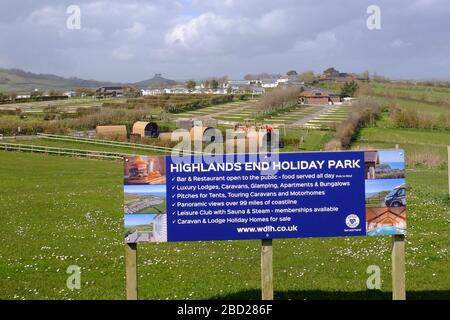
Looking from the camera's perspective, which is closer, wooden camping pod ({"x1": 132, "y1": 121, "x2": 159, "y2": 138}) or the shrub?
the shrub

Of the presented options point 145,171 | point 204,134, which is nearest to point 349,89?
point 204,134

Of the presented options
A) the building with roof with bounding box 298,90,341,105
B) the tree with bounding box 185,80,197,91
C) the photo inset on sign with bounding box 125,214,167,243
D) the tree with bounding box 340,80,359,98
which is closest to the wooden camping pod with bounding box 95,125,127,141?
the building with roof with bounding box 298,90,341,105

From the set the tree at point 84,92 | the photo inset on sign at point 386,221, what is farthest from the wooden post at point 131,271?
the tree at point 84,92

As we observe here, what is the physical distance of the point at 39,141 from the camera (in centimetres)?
6353

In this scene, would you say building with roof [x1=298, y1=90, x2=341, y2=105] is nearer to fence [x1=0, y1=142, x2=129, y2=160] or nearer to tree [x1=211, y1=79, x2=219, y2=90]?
tree [x1=211, y1=79, x2=219, y2=90]

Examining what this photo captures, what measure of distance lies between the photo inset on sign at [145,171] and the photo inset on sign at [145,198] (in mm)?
79

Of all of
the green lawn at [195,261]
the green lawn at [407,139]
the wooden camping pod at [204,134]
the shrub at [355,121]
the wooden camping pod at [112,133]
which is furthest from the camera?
the wooden camping pod at [112,133]

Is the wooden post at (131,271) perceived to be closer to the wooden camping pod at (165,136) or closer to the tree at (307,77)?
the wooden camping pod at (165,136)

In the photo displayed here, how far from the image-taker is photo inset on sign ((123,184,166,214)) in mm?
8883

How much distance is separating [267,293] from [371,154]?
2.80m

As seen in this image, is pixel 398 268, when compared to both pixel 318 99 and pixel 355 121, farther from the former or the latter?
pixel 318 99

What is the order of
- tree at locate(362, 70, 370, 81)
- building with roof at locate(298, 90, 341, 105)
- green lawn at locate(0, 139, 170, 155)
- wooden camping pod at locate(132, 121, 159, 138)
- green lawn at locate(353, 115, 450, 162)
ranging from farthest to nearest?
tree at locate(362, 70, 370, 81)
building with roof at locate(298, 90, 341, 105)
wooden camping pod at locate(132, 121, 159, 138)
green lawn at locate(0, 139, 170, 155)
green lawn at locate(353, 115, 450, 162)

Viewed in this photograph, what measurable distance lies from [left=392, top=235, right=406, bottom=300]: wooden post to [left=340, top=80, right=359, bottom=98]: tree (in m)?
93.6

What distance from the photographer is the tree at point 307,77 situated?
12531 cm
